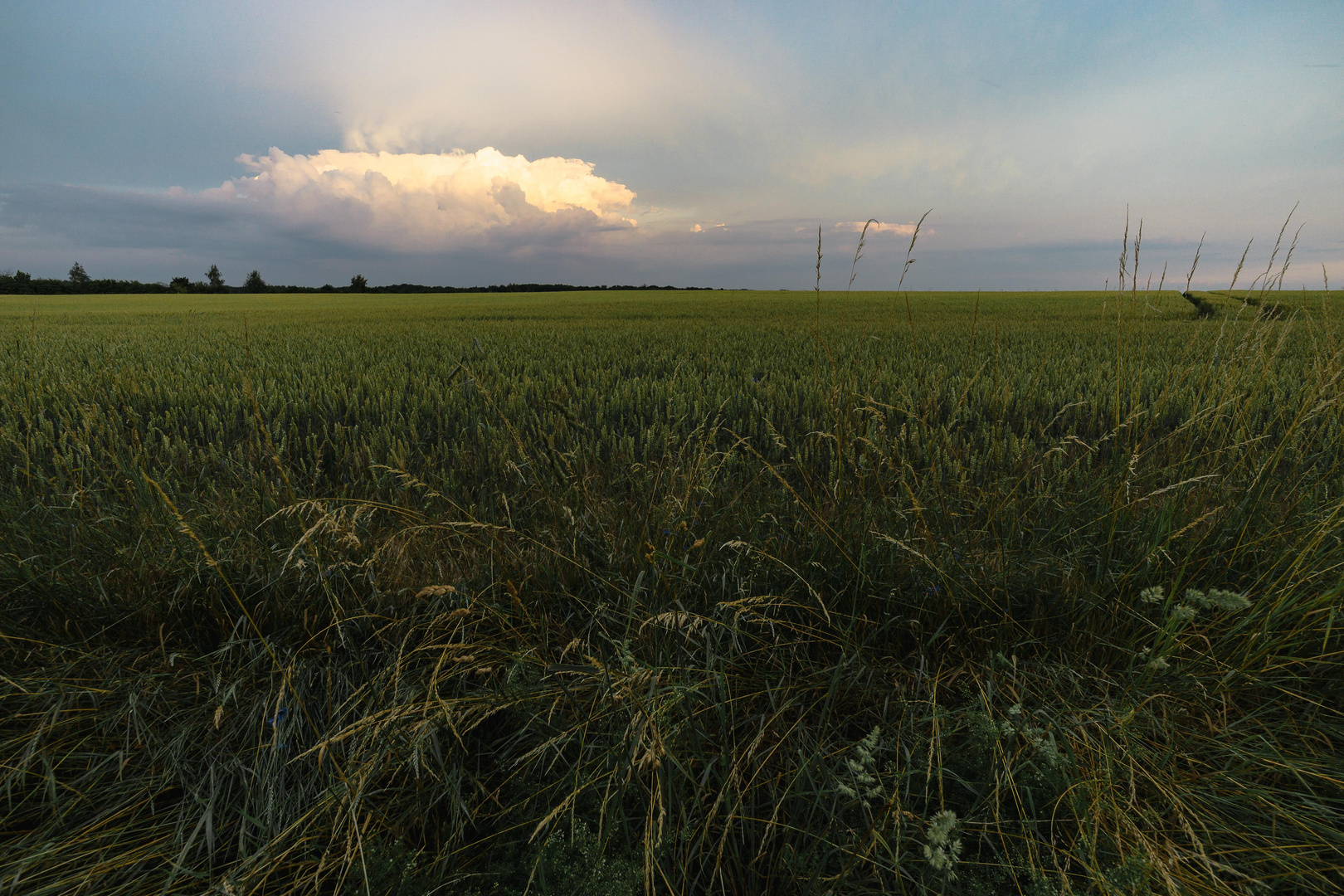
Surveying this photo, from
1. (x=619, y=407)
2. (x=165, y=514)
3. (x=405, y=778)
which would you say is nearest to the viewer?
(x=405, y=778)

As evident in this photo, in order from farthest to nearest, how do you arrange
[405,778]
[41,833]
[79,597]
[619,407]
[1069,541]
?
[619,407], [1069,541], [79,597], [405,778], [41,833]

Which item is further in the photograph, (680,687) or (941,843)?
(680,687)

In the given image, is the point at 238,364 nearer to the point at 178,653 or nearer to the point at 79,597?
the point at 79,597

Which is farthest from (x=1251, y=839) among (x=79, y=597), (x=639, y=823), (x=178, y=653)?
(x=79, y=597)

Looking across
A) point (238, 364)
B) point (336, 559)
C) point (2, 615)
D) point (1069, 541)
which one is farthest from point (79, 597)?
point (238, 364)

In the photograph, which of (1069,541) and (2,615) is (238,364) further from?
(1069,541)

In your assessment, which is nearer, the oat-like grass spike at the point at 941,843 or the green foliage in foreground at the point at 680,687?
the oat-like grass spike at the point at 941,843

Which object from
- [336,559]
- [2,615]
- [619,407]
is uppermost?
[619,407]

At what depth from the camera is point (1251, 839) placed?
1177 mm

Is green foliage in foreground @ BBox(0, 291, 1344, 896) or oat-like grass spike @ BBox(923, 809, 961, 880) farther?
green foliage in foreground @ BBox(0, 291, 1344, 896)

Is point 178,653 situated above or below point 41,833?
above

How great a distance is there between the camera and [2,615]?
1.81m

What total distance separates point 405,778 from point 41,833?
2.48 ft

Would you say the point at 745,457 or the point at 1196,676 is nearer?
the point at 1196,676
